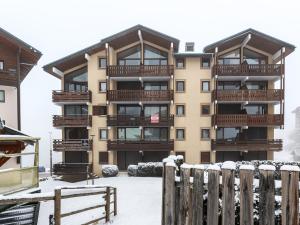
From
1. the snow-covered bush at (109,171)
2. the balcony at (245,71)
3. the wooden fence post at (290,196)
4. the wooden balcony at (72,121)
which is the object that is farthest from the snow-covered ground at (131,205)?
the balcony at (245,71)

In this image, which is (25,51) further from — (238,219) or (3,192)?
(238,219)

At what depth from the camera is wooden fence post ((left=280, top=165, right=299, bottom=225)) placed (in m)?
2.38

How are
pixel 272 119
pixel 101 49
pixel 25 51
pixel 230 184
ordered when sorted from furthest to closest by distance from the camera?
pixel 101 49 → pixel 272 119 → pixel 25 51 → pixel 230 184

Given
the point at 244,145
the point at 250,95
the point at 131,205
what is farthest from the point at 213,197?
the point at 250,95

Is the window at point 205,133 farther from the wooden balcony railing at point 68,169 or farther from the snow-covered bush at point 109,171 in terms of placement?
the wooden balcony railing at point 68,169

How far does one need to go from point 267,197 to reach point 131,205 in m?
11.8

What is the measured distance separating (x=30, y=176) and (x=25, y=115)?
18565cm

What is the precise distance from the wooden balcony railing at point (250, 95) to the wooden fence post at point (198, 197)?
958 inches

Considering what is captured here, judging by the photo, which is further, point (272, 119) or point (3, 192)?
point (272, 119)

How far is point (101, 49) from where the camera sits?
2805 cm

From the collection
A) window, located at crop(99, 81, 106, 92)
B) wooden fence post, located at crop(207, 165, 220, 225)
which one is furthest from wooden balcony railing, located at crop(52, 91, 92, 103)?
wooden fence post, located at crop(207, 165, 220, 225)

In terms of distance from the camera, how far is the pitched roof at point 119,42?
26484 mm

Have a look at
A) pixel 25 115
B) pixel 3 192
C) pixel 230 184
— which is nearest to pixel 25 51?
pixel 3 192

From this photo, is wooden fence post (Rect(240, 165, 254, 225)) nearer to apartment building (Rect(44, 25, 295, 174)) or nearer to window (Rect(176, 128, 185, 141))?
apartment building (Rect(44, 25, 295, 174))
